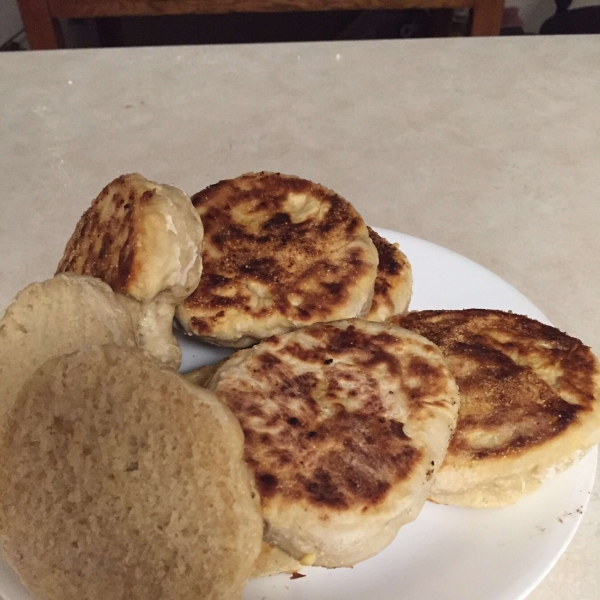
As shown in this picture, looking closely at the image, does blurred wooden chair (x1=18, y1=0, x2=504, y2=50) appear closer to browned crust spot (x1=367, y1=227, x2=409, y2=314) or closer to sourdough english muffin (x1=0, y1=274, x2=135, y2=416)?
browned crust spot (x1=367, y1=227, x2=409, y2=314)

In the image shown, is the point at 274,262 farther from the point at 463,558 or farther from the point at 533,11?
the point at 533,11

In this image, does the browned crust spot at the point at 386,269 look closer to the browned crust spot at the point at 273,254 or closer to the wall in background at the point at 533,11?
the browned crust spot at the point at 273,254

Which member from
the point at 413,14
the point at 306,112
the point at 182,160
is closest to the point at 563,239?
the point at 306,112

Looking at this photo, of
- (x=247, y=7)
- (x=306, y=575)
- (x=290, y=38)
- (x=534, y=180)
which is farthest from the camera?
(x=290, y=38)

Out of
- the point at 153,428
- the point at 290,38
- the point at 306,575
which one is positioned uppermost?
the point at 153,428

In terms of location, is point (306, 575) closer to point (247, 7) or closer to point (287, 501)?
point (287, 501)

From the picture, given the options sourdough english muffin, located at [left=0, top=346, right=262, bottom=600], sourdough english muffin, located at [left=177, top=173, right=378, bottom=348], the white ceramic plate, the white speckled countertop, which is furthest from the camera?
the white speckled countertop

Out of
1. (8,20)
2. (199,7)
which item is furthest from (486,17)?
(8,20)

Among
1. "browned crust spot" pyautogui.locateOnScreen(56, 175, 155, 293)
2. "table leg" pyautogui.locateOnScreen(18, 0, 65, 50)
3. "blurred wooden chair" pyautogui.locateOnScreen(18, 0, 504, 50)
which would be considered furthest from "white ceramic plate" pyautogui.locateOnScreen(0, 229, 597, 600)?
"table leg" pyautogui.locateOnScreen(18, 0, 65, 50)
